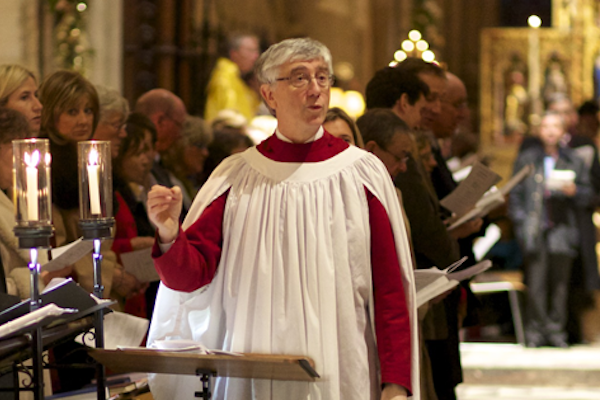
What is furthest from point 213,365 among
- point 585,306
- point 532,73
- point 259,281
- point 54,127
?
point 532,73

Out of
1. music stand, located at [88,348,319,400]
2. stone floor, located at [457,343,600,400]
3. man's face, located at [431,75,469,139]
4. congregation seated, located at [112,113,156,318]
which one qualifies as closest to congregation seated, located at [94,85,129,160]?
congregation seated, located at [112,113,156,318]

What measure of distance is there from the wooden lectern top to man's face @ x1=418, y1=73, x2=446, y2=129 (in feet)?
6.77

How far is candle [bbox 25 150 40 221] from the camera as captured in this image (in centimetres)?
302

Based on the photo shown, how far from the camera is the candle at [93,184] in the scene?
3334 millimetres

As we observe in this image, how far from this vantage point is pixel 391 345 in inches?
124

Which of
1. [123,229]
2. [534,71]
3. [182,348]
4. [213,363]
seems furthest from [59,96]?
[534,71]

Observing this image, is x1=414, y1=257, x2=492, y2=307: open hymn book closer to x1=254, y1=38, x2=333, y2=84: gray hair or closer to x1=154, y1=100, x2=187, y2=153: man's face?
x1=254, y1=38, x2=333, y2=84: gray hair

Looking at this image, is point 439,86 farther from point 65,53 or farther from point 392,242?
point 65,53

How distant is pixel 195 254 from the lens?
3.17 metres

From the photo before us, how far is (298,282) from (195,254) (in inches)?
13.2

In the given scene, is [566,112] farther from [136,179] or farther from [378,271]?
[378,271]

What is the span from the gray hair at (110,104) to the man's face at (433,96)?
1480 mm

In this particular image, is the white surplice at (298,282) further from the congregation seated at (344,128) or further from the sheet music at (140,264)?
the sheet music at (140,264)

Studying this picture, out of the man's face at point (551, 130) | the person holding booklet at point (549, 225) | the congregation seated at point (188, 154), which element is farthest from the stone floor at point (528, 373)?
the congregation seated at point (188, 154)
